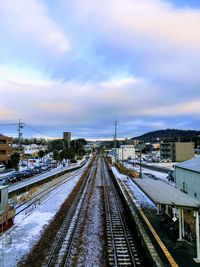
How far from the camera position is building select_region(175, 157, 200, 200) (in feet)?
61.8

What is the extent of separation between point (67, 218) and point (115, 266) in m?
8.13

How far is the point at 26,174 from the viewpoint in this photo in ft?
152

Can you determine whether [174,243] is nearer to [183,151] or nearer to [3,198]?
[3,198]

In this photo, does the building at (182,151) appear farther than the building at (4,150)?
Yes

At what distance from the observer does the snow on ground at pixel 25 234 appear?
38.5 ft

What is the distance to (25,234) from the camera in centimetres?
1455

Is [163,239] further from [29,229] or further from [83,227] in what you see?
[29,229]

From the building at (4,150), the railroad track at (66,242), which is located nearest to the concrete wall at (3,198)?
the railroad track at (66,242)

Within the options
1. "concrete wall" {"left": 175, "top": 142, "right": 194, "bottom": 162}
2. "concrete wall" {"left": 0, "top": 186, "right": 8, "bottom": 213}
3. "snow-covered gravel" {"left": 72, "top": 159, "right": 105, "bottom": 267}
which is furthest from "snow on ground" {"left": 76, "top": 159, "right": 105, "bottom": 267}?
"concrete wall" {"left": 175, "top": 142, "right": 194, "bottom": 162}

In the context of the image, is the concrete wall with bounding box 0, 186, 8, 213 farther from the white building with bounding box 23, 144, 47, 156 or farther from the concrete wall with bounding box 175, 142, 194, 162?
the white building with bounding box 23, 144, 47, 156

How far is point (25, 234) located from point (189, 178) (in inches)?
455

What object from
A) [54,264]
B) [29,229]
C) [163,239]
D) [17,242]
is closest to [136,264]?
[163,239]

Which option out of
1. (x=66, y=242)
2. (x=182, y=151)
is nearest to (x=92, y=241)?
(x=66, y=242)

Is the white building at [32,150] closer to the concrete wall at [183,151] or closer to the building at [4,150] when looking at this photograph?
the building at [4,150]
